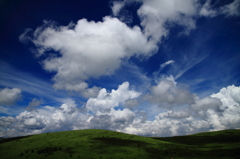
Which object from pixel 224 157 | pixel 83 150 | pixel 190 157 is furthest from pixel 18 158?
pixel 224 157

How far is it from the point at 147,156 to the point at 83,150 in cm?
2427

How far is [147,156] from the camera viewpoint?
167 feet

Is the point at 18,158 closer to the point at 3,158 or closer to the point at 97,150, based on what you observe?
the point at 3,158

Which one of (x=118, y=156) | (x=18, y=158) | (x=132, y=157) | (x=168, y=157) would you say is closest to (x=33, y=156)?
(x=18, y=158)

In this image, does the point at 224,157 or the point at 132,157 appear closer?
the point at 224,157

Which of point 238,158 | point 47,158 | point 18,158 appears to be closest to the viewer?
point 238,158

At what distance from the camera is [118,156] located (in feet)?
161

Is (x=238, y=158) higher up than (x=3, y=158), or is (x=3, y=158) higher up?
(x=238, y=158)

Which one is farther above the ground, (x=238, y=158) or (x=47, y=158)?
(x=238, y=158)

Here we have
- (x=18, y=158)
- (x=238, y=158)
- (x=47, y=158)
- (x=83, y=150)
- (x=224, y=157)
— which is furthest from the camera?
(x=83, y=150)

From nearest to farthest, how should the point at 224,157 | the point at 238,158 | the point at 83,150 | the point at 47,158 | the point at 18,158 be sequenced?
the point at 238,158, the point at 224,157, the point at 47,158, the point at 18,158, the point at 83,150

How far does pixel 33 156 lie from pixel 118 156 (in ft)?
99.4

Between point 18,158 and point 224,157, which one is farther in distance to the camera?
point 18,158

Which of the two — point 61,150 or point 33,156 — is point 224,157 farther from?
point 33,156
